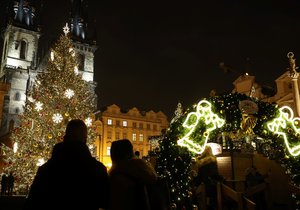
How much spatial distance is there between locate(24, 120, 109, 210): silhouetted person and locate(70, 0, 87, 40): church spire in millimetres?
74421

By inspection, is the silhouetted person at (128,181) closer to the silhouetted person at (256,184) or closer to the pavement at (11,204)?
the silhouetted person at (256,184)

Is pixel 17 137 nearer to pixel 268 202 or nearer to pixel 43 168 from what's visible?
pixel 268 202

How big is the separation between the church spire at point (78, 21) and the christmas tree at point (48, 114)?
178ft

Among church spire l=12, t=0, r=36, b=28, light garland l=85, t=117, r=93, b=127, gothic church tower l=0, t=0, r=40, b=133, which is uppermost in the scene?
church spire l=12, t=0, r=36, b=28

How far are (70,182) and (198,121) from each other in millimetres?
7672

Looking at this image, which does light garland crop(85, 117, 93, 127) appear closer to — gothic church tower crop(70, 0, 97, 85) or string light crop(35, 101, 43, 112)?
string light crop(35, 101, 43, 112)

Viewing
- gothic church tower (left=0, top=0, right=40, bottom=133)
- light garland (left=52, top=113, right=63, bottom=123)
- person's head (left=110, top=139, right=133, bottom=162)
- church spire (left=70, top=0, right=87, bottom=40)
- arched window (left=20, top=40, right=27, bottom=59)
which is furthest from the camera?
church spire (left=70, top=0, right=87, bottom=40)

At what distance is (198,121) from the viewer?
33.9 feet

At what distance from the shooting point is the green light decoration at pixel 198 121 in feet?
33.0

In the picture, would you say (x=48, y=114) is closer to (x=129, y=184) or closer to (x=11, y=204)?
(x=11, y=204)

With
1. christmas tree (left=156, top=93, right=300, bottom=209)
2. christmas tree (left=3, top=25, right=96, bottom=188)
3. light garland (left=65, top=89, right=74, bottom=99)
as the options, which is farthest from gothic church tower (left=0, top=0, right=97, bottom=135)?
christmas tree (left=156, top=93, right=300, bottom=209)

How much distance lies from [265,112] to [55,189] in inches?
368

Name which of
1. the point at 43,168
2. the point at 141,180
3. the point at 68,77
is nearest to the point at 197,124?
the point at 141,180

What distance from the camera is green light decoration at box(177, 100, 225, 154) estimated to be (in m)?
10.0
